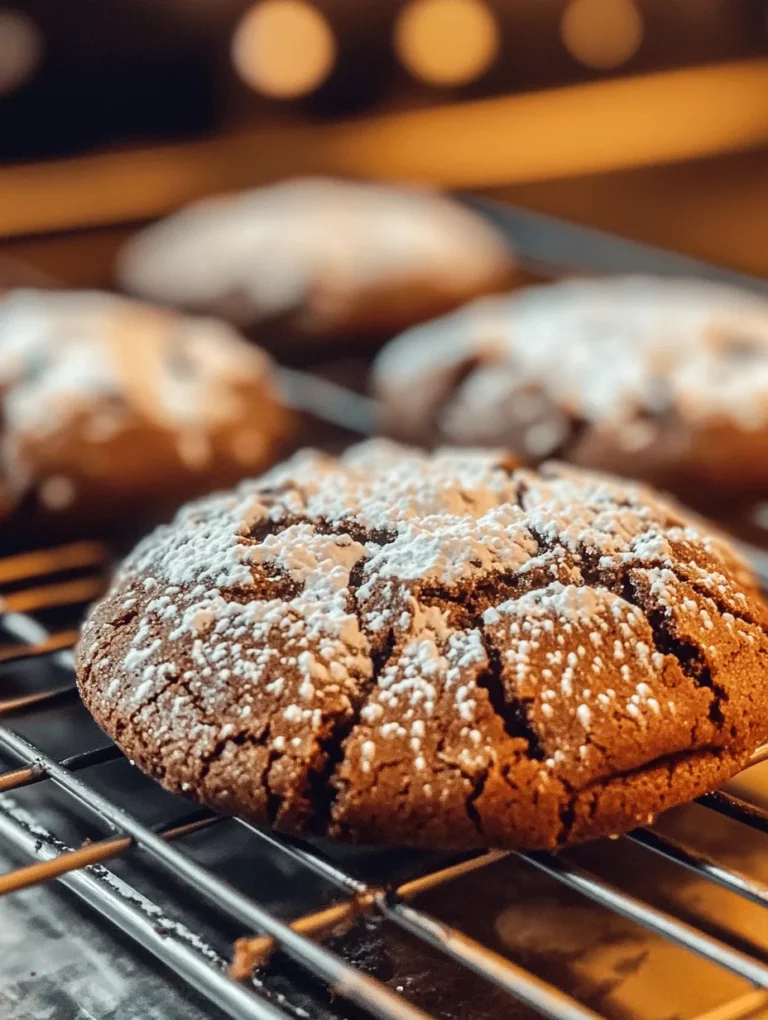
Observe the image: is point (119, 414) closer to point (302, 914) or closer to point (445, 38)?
point (302, 914)

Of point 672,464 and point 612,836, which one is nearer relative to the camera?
point 612,836

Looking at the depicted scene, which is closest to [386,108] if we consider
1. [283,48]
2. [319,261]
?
[283,48]

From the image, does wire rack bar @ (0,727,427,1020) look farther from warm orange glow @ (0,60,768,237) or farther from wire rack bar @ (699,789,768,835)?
warm orange glow @ (0,60,768,237)

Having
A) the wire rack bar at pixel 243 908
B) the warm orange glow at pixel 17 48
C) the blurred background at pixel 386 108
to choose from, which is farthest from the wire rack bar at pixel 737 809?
the warm orange glow at pixel 17 48

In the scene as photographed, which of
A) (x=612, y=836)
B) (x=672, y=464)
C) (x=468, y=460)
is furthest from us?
(x=672, y=464)

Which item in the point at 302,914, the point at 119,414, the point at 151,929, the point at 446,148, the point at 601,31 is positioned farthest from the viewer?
the point at 446,148

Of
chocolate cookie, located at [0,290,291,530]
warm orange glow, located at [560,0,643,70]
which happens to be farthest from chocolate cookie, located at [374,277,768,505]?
warm orange glow, located at [560,0,643,70]

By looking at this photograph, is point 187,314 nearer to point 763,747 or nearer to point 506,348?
point 506,348

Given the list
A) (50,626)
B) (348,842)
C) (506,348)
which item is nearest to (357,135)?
(506,348)
